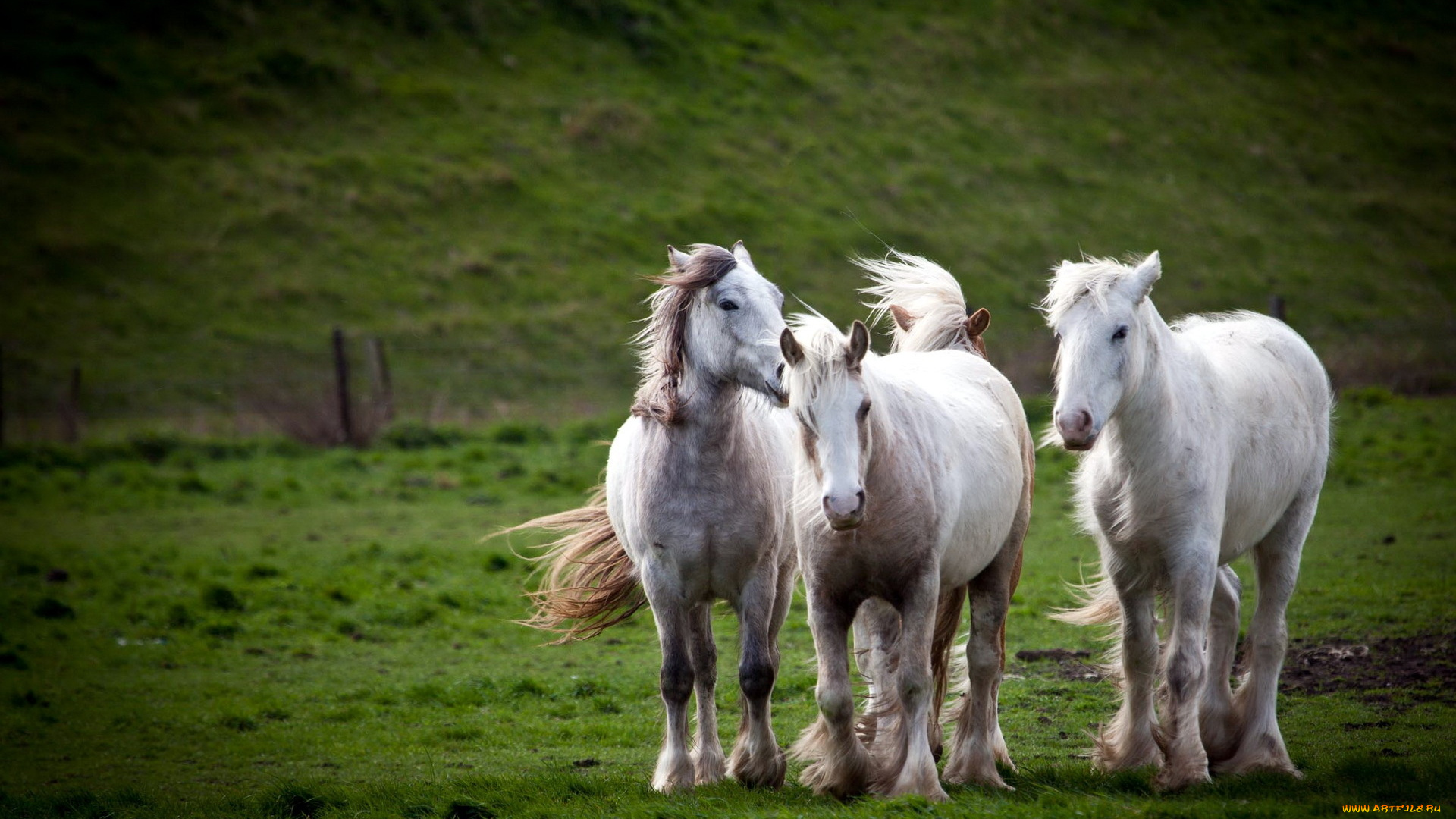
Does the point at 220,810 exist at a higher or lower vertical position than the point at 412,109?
lower

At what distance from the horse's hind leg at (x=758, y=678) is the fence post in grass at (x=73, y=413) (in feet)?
47.9

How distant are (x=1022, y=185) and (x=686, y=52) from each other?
8867 mm

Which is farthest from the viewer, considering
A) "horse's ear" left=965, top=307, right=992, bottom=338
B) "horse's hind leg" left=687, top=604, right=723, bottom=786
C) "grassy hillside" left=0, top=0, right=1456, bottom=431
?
"grassy hillside" left=0, top=0, right=1456, bottom=431

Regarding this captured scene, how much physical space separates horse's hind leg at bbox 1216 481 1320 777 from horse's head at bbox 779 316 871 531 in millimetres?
2198

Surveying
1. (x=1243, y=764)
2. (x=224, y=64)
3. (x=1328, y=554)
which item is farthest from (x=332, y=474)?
(x=224, y=64)

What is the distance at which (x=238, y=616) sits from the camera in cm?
957

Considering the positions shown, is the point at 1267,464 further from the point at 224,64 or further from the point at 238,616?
the point at 224,64

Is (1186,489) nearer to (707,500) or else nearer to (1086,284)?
(1086,284)

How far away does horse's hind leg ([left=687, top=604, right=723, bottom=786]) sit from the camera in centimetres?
530

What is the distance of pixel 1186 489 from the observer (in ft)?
15.6

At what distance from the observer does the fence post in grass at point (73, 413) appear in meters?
16.6

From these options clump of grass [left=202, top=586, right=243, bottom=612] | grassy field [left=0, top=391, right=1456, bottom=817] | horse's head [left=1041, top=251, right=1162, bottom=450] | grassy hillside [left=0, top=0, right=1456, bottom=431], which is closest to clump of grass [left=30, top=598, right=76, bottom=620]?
grassy field [left=0, top=391, right=1456, bottom=817]

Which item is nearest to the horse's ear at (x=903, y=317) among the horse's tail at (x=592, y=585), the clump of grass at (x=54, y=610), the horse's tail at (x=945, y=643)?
the horse's tail at (x=945, y=643)

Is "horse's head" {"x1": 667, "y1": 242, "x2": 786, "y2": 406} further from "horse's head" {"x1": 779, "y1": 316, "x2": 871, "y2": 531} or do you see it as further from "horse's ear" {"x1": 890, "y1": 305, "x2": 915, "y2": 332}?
"horse's ear" {"x1": 890, "y1": 305, "x2": 915, "y2": 332}
